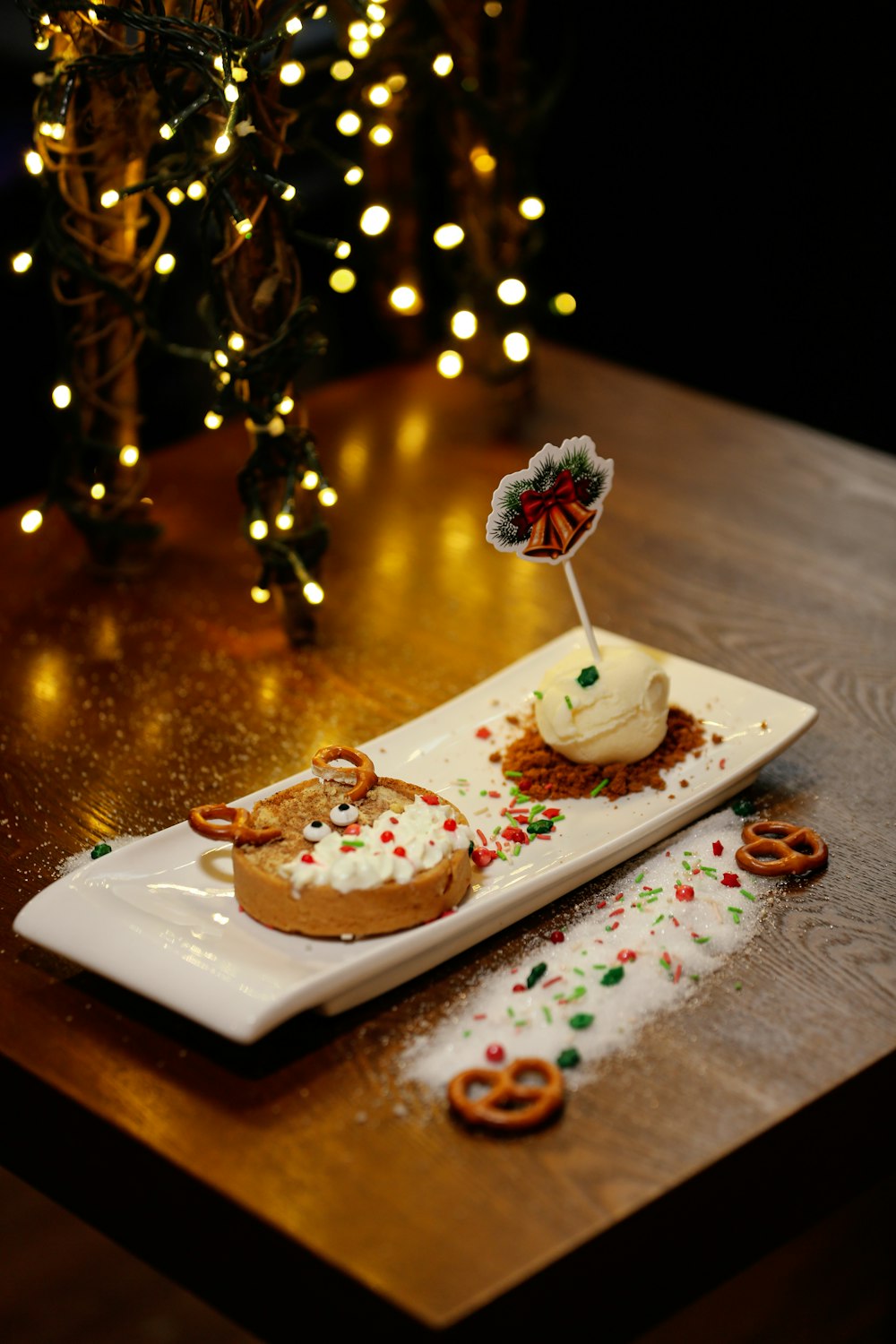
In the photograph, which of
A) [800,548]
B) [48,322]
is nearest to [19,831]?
[800,548]

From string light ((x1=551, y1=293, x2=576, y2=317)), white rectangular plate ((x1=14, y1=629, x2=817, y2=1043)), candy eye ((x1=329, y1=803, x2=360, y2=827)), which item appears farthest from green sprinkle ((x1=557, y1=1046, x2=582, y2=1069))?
string light ((x1=551, y1=293, x2=576, y2=317))

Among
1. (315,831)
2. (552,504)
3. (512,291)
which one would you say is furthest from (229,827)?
(512,291)

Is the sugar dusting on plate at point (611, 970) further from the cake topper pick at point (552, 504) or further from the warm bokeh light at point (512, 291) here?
the warm bokeh light at point (512, 291)

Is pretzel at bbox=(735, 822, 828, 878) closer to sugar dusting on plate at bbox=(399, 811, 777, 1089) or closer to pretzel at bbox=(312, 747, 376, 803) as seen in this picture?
sugar dusting on plate at bbox=(399, 811, 777, 1089)

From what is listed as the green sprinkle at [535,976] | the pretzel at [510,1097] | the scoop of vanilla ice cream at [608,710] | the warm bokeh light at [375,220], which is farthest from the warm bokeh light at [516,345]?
the pretzel at [510,1097]

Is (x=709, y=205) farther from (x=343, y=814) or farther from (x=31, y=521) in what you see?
(x=343, y=814)
